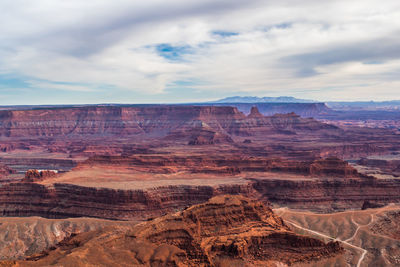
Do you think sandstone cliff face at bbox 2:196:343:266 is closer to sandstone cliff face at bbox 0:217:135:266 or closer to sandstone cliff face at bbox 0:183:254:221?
sandstone cliff face at bbox 0:217:135:266

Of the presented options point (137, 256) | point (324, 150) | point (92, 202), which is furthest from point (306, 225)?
point (324, 150)

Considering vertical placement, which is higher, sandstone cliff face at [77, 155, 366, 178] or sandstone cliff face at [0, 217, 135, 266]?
sandstone cliff face at [77, 155, 366, 178]

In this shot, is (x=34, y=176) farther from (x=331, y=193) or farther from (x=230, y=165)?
(x=331, y=193)

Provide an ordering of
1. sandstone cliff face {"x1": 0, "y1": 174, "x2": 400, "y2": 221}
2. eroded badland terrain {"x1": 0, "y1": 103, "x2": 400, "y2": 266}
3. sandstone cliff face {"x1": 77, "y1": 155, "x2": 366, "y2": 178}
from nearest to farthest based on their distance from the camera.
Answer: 1. eroded badland terrain {"x1": 0, "y1": 103, "x2": 400, "y2": 266}
2. sandstone cliff face {"x1": 0, "y1": 174, "x2": 400, "y2": 221}
3. sandstone cliff face {"x1": 77, "y1": 155, "x2": 366, "y2": 178}

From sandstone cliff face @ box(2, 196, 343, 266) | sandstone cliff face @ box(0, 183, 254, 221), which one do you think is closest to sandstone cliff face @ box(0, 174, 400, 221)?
sandstone cliff face @ box(0, 183, 254, 221)

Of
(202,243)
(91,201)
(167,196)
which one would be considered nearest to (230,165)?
(167,196)

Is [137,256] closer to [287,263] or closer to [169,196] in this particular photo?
[287,263]

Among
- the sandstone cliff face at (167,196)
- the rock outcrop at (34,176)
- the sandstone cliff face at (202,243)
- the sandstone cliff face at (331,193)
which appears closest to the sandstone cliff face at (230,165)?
the sandstone cliff face at (331,193)

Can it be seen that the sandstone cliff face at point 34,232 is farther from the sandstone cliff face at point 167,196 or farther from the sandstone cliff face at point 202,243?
the sandstone cliff face at point 202,243

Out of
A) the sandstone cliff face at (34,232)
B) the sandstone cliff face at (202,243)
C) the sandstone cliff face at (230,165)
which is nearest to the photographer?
the sandstone cliff face at (202,243)
